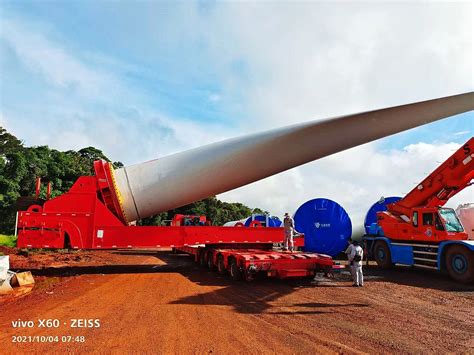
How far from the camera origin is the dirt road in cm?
454

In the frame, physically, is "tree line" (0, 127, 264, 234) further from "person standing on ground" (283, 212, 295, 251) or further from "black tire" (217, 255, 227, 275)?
"person standing on ground" (283, 212, 295, 251)

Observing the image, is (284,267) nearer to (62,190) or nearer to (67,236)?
(67,236)

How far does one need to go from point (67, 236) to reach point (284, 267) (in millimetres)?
6335

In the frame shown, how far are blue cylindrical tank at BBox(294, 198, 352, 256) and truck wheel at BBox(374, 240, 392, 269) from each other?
180 cm

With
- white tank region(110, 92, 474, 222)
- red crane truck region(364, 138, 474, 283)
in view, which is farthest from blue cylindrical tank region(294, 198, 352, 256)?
white tank region(110, 92, 474, 222)

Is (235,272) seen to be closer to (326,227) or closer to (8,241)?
(326,227)

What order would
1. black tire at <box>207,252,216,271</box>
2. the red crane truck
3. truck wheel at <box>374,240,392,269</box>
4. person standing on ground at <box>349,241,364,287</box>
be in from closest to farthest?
person standing on ground at <box>349,241,364,287</box> < the red crane truck < black tire at <box>207,252,216,271</box> < truck wheel at <box>374,240,392,269</box>

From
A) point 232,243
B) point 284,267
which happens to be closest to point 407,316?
point 284,267

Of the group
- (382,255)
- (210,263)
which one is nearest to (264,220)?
(382,255)

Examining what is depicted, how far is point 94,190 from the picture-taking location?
1001 centimetres

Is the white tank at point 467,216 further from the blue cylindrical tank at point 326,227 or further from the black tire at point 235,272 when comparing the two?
the black tire at point 235,272

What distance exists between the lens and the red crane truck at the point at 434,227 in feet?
33.9

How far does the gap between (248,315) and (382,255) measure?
9.48 metres

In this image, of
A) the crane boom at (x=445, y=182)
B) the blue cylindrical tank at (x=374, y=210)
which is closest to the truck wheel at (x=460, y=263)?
the crane boom at (x=445, y=182)
